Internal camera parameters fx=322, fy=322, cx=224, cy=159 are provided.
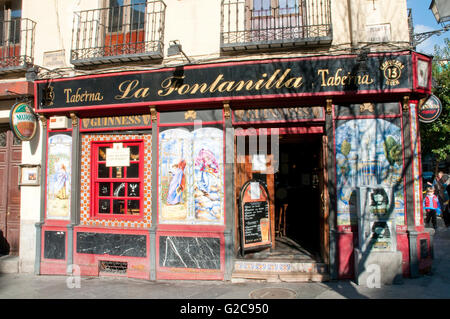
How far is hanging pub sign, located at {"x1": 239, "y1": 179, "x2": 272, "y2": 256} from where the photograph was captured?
696 centimetres

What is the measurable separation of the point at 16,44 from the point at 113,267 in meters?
6.48

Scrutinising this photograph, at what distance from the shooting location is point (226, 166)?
679cm

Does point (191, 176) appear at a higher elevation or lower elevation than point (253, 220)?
higher

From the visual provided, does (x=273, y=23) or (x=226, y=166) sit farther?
(x=273, y=23)

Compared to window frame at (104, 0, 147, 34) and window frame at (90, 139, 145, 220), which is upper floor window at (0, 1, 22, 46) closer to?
window frame at (104, 0, 147, 34)

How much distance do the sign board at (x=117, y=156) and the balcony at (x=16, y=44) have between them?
121 inches

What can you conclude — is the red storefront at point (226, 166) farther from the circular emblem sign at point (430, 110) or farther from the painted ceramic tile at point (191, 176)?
the circular emblem sign at point (430, 110)

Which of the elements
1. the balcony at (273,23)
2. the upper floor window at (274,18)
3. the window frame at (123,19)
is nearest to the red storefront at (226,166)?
the balcony at (273,23)

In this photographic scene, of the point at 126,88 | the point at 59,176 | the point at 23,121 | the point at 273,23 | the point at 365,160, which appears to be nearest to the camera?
the point at 365,160

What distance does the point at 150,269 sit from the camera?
6855 millimetres

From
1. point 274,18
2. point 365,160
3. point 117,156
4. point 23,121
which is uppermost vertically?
point 274,18

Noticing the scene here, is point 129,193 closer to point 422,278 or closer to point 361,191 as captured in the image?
point 361,191

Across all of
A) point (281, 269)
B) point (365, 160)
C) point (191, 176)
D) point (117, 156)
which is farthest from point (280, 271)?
point (117, 156)

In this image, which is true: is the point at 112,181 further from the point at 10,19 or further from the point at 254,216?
the point at 10,19
